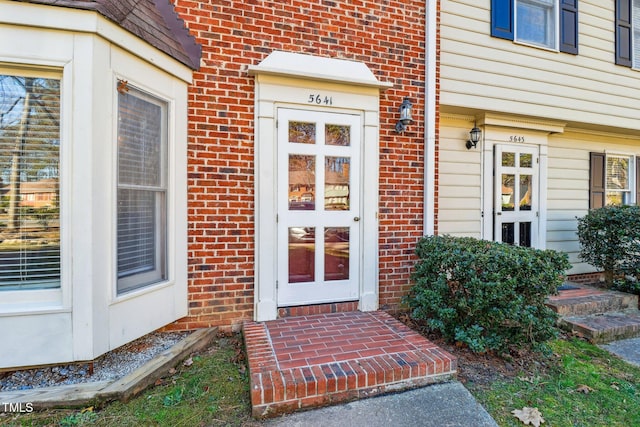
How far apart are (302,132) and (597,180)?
576cm

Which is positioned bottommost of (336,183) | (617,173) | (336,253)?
(336,253)

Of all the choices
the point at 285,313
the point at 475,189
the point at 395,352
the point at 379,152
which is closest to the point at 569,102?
the point at 475,189

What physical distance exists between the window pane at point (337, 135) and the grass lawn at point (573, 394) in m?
2.51

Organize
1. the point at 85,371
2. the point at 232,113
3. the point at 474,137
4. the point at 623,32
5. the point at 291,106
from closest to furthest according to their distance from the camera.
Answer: the point at 85,371 → the point at 232,113 → the point at 291,106 → the point at 474,137 → the point at 623,32

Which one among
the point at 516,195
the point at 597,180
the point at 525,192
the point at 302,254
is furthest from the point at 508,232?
the point at 302,254

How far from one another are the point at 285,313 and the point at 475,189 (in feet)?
11.4

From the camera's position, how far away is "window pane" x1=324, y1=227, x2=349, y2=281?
11.5ft

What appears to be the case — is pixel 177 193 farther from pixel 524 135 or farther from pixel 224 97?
pixel 524 135

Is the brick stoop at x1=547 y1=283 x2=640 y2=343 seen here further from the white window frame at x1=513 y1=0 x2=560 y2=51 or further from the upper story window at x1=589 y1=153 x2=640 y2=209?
the white window frame at x1=513 y1=0 x2=560 y2=51

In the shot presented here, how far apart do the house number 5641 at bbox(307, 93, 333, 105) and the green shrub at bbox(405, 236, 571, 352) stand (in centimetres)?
190

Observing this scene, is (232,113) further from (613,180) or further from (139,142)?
(613,180)

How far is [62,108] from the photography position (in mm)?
2270

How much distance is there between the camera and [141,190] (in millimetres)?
2740

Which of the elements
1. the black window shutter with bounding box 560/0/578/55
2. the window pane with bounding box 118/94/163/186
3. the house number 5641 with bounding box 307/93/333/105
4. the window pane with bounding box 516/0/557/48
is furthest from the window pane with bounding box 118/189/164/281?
the black window shutter with bounding box 560/0/578/55
